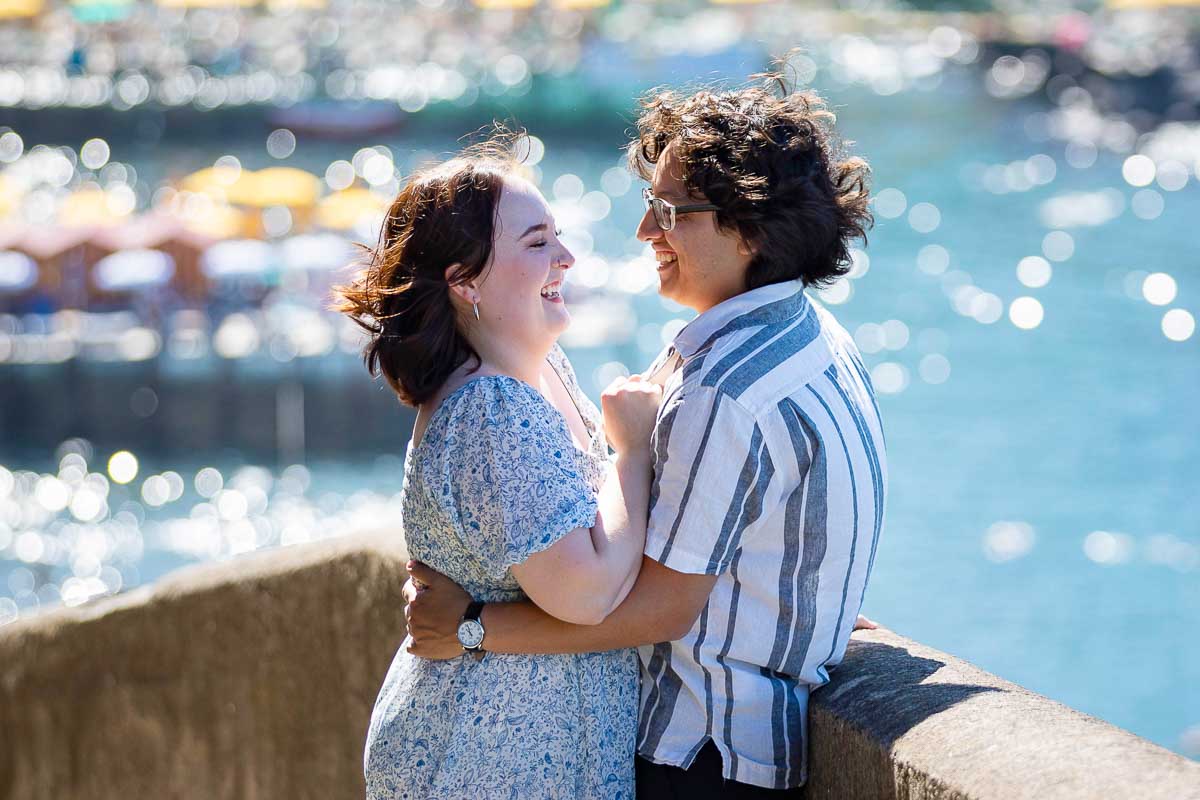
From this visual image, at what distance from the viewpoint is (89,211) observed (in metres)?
23.6

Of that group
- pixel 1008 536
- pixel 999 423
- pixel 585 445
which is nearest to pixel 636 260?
→ pixel 999 423

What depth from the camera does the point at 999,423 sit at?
87.0 feet

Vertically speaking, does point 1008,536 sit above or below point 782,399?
below

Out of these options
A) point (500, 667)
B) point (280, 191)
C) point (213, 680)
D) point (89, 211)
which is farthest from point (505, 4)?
point (500, 667)

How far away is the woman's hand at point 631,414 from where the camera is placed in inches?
80.1

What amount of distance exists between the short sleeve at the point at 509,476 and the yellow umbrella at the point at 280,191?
913 inches

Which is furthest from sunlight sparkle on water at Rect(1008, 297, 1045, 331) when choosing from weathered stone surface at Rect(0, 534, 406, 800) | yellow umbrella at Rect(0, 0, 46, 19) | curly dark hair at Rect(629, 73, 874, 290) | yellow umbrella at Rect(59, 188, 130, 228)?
curly dark hair at Rect(629, 73, 874, 290)

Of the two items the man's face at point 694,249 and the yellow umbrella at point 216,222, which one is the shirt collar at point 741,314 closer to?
the man's face at point 694,249

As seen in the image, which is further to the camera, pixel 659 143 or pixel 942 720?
pixel 659 143

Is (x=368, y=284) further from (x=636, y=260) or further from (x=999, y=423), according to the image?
(x=636, y=260)

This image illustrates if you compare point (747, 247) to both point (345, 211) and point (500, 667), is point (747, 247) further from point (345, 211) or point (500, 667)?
point (345, 211)

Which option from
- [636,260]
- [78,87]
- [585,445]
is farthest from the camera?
[78,87]

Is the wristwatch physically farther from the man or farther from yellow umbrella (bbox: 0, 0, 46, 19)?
yellow umbrella (bbox: 0, 0, 46, 19)

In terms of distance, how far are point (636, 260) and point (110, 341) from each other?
16.8 metres
